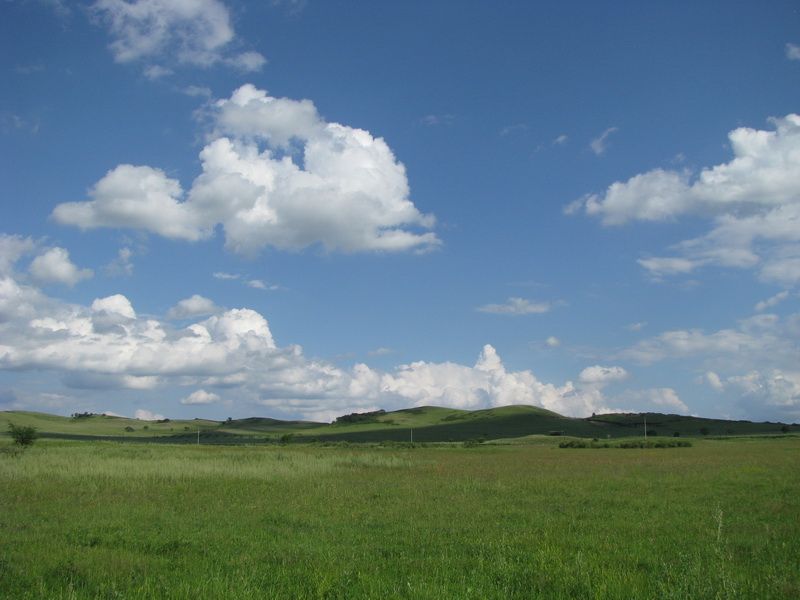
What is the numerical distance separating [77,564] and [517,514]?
11.6m

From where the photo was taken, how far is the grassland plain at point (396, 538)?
9.06 meters

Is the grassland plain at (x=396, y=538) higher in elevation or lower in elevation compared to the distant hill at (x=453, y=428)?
higher

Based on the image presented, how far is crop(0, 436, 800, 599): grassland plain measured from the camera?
9.06 m

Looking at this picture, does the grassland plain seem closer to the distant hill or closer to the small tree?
the small tree

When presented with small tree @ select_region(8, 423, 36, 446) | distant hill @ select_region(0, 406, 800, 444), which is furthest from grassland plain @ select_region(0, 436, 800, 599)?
distant hill @ select_region(0, 406, 800, 444)

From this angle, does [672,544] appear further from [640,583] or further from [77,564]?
[77,564]

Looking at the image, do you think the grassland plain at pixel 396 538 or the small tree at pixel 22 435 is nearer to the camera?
the grassland plain at pixel 396 538

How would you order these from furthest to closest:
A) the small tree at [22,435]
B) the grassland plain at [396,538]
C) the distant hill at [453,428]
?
the distant hill at [453,428] → the small tree at [22,435] → the grassland plain at [396,538]

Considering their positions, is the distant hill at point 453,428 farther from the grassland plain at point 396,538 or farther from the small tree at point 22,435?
the grassland plain at point 396,538

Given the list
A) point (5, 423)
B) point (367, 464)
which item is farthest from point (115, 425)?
point (367, 464)

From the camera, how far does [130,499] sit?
2117 centimetres

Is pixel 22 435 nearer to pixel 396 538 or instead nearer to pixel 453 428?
pixel 396 538

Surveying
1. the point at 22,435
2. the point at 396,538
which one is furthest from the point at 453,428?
the point at 396,538

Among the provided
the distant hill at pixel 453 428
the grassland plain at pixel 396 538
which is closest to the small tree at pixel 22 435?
the grassland plain at pixel 396 538
